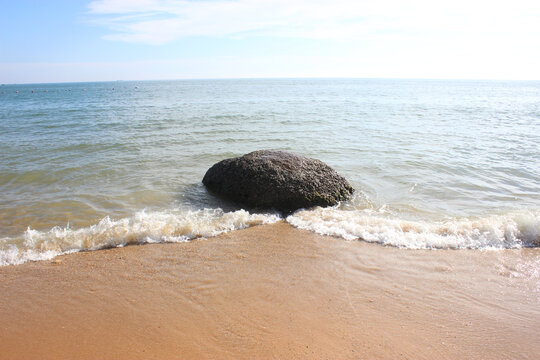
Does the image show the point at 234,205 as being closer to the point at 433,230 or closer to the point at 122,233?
the point at 122,233

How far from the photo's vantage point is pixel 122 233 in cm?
538

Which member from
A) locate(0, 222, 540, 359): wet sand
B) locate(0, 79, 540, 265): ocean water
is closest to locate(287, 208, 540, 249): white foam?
locate(0, 79, 540, 265): ocean water

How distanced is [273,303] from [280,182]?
127 inches

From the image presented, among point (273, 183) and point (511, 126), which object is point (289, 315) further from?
point (511, 126)

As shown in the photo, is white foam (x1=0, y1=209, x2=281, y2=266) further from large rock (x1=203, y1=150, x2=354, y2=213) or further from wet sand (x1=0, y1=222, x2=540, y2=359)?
large rock (x1=203, y1=150, x2=354, y2=213)

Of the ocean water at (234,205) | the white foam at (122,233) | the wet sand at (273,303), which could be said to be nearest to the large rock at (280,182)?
the ocean water at (234,205)

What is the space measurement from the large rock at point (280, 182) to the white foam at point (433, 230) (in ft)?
1.65

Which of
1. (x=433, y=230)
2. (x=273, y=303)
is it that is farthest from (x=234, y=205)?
(x=433, y=230)

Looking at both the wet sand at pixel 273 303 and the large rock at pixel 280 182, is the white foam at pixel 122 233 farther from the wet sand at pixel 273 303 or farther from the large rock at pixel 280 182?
the large rock at pixel 280 182

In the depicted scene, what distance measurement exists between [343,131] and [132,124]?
1117 centimetres

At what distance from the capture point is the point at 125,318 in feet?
11.3

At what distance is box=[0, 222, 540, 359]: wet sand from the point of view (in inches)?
122

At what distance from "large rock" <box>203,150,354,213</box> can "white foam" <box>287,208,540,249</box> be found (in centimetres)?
50

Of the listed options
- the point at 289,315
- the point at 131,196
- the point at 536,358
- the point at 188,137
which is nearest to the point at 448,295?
the point at 536,358
